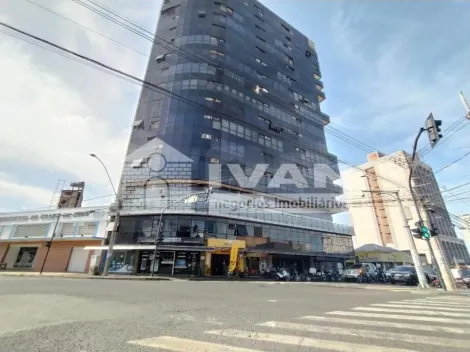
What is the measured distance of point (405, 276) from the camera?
71.1 feet

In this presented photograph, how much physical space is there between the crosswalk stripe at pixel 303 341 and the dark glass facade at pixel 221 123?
1910 cm

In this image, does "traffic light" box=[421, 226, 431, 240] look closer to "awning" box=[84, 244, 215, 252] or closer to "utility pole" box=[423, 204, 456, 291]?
"utility pole" box=[423, 204, 456, 291]

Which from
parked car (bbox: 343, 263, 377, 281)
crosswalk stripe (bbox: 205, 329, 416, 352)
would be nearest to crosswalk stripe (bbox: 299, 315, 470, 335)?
crosswalk stripe (bbox: 205, 329, 416, 352)

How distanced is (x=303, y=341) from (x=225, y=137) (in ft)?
103

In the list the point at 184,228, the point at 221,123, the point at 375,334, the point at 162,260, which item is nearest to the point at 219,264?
the point at 184,228

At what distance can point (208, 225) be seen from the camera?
1041 inches

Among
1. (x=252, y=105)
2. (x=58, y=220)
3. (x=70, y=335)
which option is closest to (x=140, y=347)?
(x=70, y=335)

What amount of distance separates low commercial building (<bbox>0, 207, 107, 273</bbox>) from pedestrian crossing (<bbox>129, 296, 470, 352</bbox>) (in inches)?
1088

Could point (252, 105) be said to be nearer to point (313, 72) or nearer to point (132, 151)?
point (132, 151)

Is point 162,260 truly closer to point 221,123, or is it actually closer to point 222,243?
point 222,243

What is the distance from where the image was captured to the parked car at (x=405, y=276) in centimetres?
2150

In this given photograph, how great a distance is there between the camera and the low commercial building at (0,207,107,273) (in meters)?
27.8

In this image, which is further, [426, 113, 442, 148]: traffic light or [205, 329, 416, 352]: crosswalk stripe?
[426, 113, 442, 148]: traffic light

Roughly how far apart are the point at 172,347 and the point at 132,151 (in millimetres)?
33116
